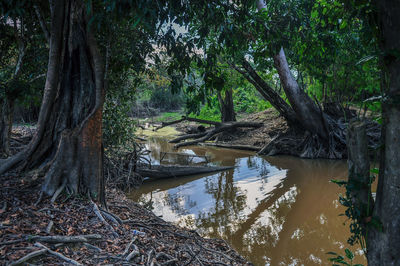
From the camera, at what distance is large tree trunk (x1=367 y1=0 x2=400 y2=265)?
7.23 ft

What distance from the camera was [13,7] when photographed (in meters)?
3.52

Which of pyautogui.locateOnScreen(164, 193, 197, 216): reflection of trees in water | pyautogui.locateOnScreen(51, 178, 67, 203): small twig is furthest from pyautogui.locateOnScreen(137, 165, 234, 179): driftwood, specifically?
pyautogui.locateOnScreen(51, 178, 67, 203): small twig

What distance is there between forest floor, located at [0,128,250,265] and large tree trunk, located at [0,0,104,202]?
27 centimetres

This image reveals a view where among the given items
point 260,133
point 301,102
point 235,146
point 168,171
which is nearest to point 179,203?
point 168,171

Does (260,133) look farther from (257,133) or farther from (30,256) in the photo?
(30,256)

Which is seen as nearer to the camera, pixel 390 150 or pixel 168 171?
pixel 390 150

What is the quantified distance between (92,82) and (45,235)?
2.29 meters

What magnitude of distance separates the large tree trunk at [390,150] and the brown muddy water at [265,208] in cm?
240

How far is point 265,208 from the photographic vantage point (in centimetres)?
673

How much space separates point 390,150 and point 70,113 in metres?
4.11

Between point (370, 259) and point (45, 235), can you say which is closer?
point (370, 259)

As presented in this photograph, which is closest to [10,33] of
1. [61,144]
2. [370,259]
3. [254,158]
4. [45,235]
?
[61,144]

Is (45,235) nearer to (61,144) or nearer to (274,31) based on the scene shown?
(61,144)

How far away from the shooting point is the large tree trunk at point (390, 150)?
2205 millimetres
